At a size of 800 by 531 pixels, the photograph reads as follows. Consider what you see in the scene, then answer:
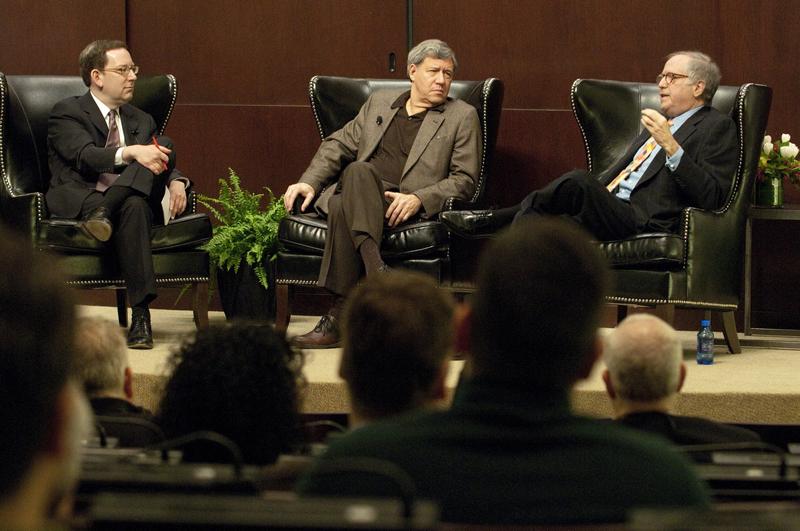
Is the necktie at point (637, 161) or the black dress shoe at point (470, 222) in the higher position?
the necktie at point (637, 161)

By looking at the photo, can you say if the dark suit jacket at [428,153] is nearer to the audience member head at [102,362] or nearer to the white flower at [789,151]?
the white flower at [789,151]

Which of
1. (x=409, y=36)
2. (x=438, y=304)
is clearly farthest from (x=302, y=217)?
(x=438, y=304)

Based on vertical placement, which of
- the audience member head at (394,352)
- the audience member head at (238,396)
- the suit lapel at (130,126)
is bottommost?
the audience member head at (238,396)

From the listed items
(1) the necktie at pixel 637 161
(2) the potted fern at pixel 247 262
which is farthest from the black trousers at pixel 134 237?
(1) the necktie at pixel 637 161

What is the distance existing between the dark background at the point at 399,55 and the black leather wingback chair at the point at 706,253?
1.98 feet

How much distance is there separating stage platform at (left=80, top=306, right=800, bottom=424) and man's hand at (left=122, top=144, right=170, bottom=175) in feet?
2.46

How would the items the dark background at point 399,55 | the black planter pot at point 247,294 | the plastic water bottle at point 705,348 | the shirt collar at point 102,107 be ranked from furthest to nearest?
the dark background at point 399,55 → the black planter pot at point 247,294 → the shirt collar at point 102,107 → the plastic water bottle at point 705,348

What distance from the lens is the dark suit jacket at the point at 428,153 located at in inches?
198

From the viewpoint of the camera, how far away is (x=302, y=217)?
196 inches

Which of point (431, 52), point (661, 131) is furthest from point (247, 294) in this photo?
point (661, 131)

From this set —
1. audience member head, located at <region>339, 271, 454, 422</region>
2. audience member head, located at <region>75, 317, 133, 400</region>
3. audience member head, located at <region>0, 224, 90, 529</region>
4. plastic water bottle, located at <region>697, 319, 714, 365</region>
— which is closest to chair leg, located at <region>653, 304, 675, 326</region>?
plastic water bottle, located at <region>697, 319, 714, 365</region>

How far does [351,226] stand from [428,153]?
576 mm

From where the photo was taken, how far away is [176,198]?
201 inches

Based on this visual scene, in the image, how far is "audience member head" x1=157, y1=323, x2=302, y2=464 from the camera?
192 centimetres
